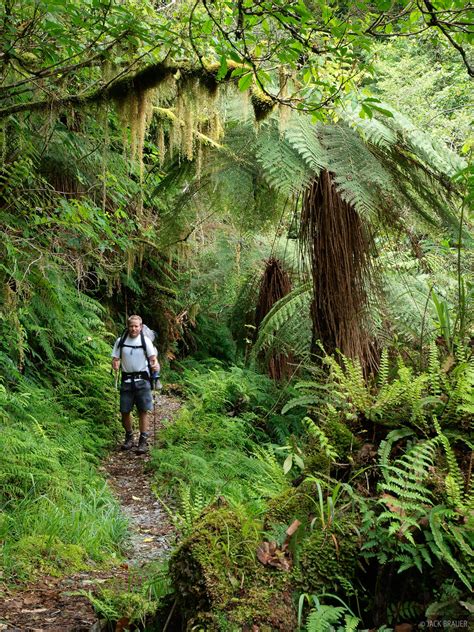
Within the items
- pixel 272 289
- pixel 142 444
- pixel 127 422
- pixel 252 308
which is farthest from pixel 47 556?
pixel 252 308

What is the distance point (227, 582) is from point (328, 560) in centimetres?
35

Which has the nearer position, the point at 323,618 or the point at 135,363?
the point at 323,618

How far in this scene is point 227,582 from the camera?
1889 mm

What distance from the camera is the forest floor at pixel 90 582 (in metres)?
2.66

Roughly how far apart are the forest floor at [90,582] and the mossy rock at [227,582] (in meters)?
0.75

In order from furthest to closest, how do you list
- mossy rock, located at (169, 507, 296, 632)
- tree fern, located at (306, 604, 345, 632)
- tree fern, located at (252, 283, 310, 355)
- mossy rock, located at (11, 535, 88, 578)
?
tree fern, located at (252, 283, 310, 355), mossy rock, located at (11, 535, 88, 578), mossy rock, located at (169, 507, 296, 632), tree fern, located at (306, 604, 345, 632)

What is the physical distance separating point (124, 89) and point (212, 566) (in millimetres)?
3647

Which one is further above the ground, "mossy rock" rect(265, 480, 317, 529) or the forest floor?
"mossy rock" rect(265, 480, 317, 529)

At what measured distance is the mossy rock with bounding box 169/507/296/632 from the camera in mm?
1775

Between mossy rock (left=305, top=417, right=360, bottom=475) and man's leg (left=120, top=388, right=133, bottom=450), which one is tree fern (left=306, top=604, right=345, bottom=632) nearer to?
mossy rock (left=305, top=417, right=360, bottom=475)

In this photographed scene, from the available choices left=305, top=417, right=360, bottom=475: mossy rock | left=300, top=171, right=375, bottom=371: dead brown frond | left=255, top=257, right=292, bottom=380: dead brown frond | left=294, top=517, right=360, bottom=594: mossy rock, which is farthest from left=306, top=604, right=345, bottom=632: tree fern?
left=255, top=257, right=292, bottom=380: dead brown frond

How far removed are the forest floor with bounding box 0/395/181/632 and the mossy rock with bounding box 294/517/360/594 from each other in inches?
41.9

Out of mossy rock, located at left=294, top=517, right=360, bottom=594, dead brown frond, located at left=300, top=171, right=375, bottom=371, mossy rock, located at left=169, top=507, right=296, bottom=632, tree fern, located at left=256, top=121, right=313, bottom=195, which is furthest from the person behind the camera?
dead brown frond, located at left=300, top=171, right=375, bottom=371

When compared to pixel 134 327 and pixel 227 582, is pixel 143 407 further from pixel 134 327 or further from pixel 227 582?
pixel 227 582
